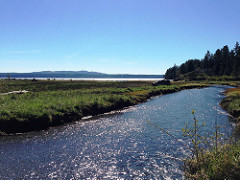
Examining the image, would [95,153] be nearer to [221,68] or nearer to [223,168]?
[223,168]

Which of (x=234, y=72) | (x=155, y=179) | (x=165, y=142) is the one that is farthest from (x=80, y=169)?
(x=234, y=72)

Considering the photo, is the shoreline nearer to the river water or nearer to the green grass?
the river water

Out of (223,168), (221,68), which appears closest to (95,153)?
(223,168)

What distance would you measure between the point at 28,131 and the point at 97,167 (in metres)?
11.2

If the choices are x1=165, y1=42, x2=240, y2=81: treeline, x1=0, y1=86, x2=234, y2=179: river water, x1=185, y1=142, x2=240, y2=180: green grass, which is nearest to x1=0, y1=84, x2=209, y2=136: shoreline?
x1=0, y1=86, x2=234, y2=179: river water

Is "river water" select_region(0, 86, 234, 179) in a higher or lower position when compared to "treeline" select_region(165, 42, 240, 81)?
lower

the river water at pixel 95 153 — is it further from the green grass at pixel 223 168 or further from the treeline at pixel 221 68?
the treeline at pixel 221 68

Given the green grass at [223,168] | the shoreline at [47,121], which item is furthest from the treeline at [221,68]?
the green grass at [223,168]

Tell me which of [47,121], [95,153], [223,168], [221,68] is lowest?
[95,153]

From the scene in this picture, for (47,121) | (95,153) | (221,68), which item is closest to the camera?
(95,153)

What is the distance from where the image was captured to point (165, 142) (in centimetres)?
1608

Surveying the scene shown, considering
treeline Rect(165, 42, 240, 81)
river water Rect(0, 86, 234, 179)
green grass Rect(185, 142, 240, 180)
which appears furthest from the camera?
treeline Rect(165, 42, 240, 81)

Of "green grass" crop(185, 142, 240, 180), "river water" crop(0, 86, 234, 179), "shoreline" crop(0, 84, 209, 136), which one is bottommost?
"river water" crop(0, 86, 234, 179)

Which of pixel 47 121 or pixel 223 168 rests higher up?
pixel 223 168
